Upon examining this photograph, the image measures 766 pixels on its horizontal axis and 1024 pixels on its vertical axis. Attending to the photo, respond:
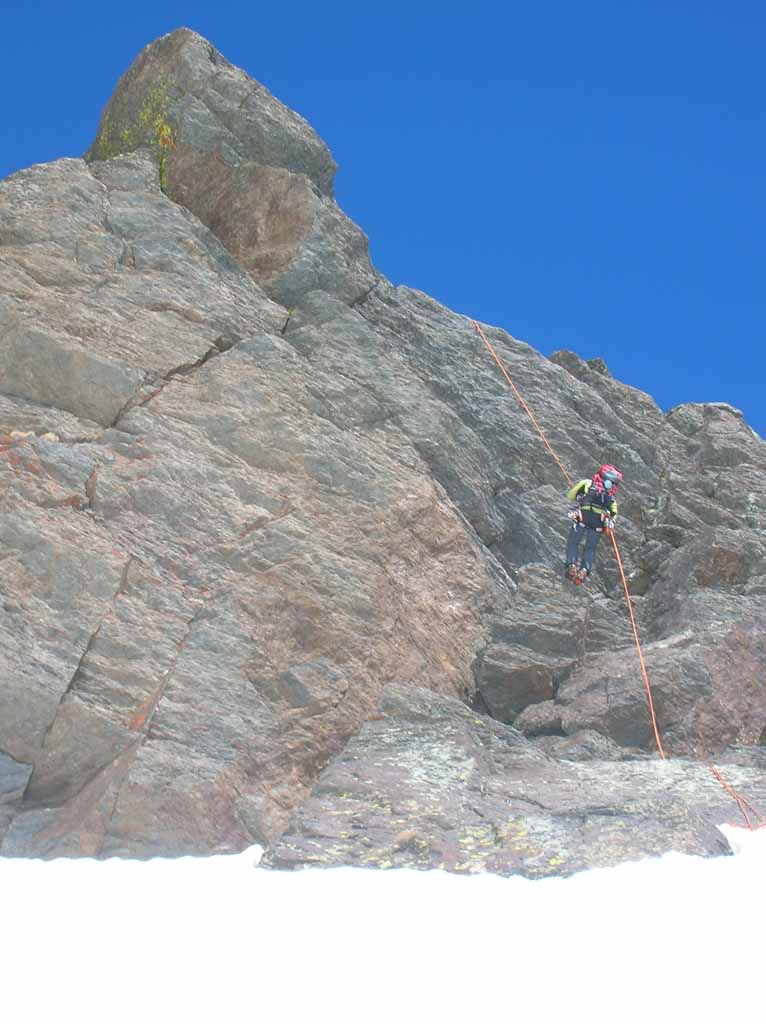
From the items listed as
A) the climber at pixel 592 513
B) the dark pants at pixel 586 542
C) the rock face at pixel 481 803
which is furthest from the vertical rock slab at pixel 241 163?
the rock face at pixel 481 803

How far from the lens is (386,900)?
7383 mm

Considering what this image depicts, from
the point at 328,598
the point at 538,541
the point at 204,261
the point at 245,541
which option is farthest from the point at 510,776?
the point at 204,261

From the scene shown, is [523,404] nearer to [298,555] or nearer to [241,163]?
[241,163]

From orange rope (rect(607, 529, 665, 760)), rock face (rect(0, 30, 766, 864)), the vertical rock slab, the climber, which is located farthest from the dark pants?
the vertical rock slab

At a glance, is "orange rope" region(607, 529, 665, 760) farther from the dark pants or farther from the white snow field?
the white snow field

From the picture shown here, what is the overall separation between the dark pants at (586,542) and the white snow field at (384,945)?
6588 mm

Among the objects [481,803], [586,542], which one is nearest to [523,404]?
[586,542]

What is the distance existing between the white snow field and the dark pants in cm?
659

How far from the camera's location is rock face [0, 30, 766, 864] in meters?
9.48

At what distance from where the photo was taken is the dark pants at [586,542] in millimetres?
14633

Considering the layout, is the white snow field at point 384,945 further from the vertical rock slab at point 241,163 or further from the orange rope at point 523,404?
the vertical rock slab at point 241,163

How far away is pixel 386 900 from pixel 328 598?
184 inches

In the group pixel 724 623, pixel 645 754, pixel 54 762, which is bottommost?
pixel 54 762

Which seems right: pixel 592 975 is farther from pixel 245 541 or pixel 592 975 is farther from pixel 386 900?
pixel 245 541
